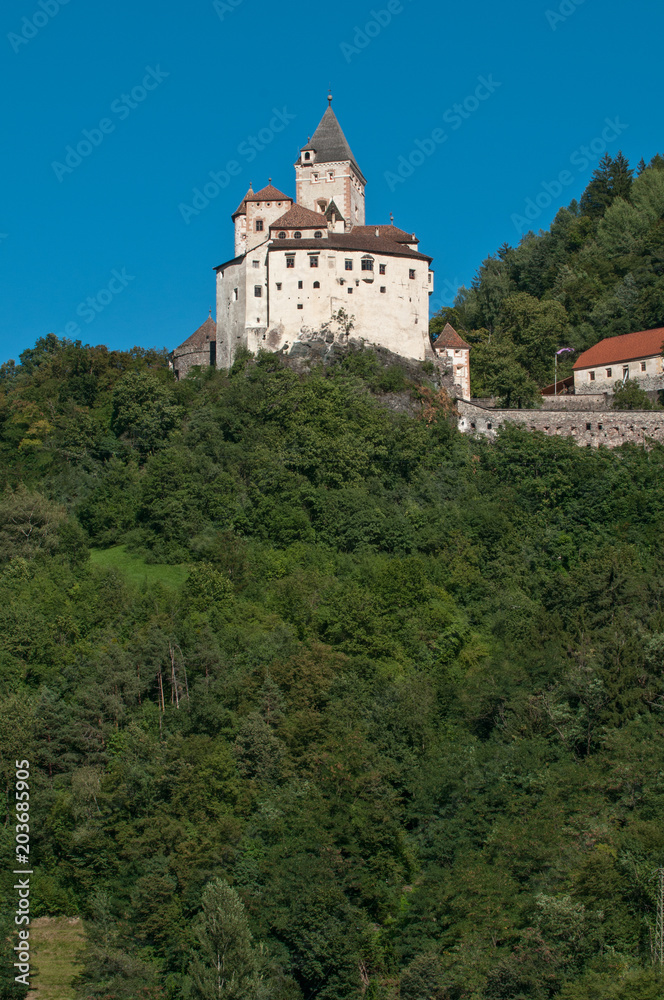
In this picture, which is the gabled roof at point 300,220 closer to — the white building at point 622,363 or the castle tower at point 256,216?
the castle tower at point 256,216

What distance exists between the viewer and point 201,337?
67875mm

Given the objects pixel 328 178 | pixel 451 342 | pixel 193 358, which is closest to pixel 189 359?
pixel 193 358

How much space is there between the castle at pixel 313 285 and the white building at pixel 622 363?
8.61 metres

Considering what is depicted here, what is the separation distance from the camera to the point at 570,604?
158 ft

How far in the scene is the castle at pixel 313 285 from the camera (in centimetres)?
6209

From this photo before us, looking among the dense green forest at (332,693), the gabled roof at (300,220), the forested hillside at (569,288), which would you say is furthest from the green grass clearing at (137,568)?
the forested hillside at (569,288)

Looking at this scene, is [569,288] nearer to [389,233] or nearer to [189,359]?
[389,233]

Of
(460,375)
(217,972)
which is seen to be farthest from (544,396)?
(217,972)

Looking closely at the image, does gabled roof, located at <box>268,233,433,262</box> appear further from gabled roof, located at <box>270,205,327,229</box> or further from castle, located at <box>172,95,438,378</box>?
gabled roof, located at <box>270,205,327,229</box>

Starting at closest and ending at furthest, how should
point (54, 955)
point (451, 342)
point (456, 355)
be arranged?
point (54, 955), point (456, 355), point (451, 342)

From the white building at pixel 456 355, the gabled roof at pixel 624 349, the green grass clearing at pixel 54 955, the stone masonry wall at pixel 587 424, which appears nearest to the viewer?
the green grass clearing at pixel 54 955

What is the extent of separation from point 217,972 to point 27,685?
1574 centimetres

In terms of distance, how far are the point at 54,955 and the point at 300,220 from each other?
129 feet

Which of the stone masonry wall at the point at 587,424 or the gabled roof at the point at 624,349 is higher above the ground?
the gabled roof at the point at 624,349
